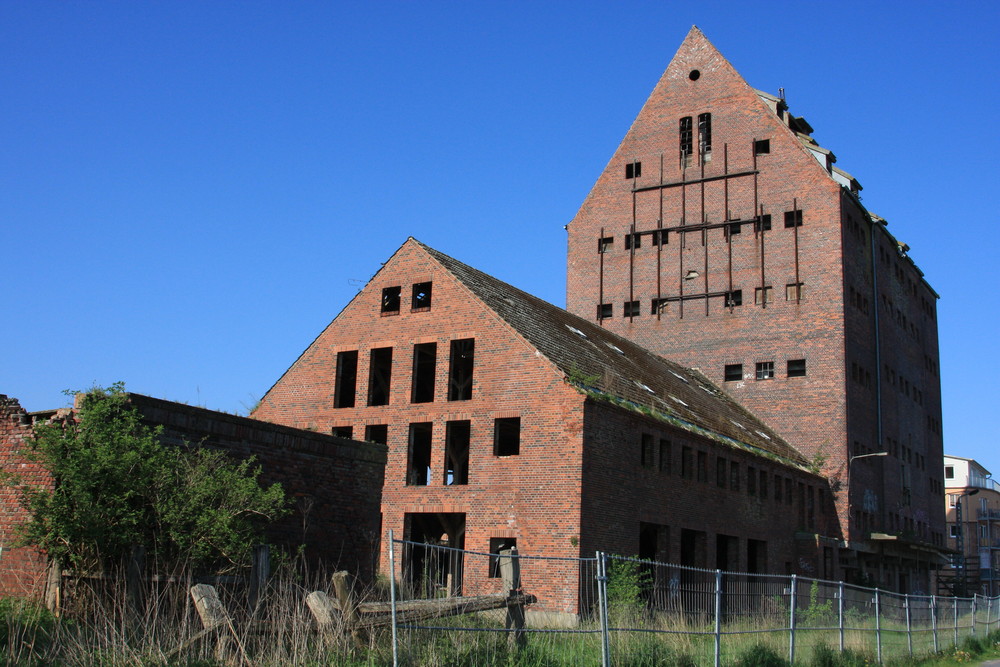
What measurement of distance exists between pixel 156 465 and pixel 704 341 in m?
31.0

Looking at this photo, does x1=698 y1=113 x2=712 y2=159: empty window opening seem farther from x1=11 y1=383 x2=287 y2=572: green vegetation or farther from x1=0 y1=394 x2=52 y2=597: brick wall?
x1=0 y1=394 x2=52 y2=597: brick wall

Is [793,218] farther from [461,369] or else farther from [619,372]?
[461,369]

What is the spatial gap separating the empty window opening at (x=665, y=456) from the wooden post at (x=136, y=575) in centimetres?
1654

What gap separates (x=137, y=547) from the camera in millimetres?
15055

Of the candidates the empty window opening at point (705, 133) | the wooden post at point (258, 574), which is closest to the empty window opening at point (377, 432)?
the wooden post at point (258, 574)

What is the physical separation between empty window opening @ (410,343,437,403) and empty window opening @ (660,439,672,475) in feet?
22.9

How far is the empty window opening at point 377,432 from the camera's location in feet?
95.0

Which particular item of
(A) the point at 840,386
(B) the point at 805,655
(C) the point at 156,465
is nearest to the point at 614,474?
(B) the point at 805,655

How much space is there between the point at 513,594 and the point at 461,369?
1643cm

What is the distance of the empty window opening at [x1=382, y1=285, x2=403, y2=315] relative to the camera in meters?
30.1

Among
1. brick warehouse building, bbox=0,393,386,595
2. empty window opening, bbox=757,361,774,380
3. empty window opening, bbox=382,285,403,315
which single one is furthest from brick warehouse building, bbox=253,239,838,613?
empty window opening, bbox=757,361,774,380

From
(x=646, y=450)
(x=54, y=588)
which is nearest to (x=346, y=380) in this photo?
(x=646, y=450)

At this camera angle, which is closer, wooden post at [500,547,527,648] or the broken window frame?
wooden post at [500,547,527,648]

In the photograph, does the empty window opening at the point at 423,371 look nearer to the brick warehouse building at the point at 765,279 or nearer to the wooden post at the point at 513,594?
the wooden post at the point at 513,594
